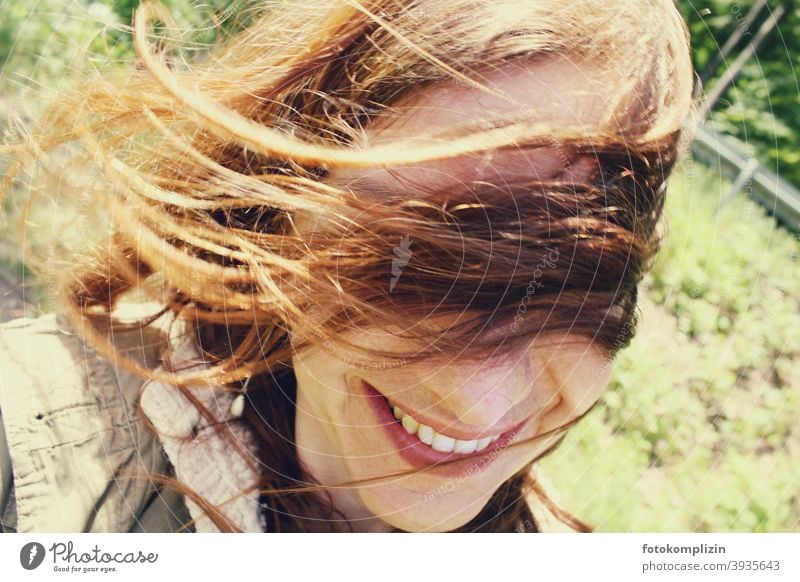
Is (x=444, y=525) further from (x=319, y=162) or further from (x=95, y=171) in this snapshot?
(x=95, y=171)

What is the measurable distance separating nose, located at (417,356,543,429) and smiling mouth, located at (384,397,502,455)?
20 millimetres

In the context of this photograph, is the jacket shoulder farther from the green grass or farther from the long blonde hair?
the green grass

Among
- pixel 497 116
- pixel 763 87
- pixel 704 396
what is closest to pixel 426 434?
pixel 497 116

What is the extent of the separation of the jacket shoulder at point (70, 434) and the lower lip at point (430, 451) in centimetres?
19

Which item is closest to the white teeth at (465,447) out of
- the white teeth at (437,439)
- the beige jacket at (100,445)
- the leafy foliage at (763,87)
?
the white teeth at (437,439)

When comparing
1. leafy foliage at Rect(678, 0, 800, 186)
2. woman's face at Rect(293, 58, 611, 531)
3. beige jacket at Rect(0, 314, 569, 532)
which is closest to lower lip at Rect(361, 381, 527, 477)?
woman's face at Rect(293, 58, 611, 531)

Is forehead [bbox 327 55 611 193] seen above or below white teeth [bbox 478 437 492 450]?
above

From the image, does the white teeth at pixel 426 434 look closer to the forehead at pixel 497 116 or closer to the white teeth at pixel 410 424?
the white teeth at pixel 410 424

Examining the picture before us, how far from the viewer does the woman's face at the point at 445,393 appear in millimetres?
489

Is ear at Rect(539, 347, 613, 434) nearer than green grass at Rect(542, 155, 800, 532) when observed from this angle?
Yes

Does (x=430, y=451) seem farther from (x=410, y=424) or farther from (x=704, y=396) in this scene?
(x=704, y=396)

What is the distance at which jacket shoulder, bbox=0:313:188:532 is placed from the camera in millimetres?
540

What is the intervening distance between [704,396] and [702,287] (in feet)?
0.41

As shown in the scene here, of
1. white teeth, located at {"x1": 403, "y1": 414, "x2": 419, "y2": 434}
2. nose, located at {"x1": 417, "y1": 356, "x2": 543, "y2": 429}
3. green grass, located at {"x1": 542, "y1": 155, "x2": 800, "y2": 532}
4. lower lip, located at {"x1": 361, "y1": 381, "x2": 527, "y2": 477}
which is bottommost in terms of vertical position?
green grass, located at {"x1": 542, "y1": 155, "x2": 800, "y2": 532}
